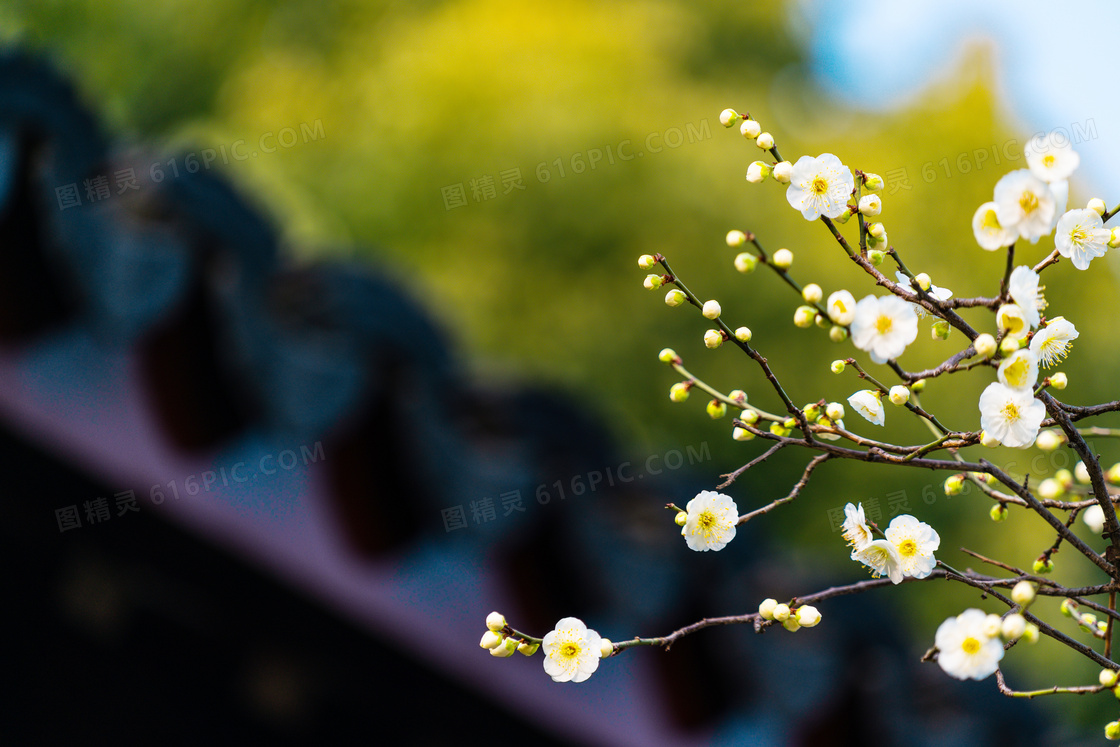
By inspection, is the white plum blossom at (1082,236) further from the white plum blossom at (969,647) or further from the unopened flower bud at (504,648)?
the unopened flower bud at (504,648)

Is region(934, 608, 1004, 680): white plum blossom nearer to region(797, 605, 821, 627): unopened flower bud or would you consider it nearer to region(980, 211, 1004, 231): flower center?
region(797, 605, 821, 627): unopened flower bud

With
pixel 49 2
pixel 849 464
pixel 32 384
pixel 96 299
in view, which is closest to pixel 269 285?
pixel 96 299

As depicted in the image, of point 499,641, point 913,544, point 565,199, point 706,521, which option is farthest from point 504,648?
point 565,199

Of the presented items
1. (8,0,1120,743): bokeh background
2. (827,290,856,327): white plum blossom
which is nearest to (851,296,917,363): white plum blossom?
(827,290,856,327): white plum blossom

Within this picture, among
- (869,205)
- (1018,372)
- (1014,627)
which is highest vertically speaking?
(869,205)

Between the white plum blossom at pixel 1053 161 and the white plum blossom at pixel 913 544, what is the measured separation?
0.20m

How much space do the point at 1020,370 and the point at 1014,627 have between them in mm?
131

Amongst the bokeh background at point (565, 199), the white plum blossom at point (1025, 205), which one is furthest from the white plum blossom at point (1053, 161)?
the bokeh background at point (565, 199)

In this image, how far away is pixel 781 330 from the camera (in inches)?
214

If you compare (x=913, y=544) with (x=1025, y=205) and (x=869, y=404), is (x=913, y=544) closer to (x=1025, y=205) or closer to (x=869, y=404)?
(x=869, y=404)

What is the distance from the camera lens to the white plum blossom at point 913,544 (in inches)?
19.4

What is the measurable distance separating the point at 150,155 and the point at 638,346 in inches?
165

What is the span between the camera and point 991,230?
49 cm

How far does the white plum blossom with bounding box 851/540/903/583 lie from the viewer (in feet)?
1.64
